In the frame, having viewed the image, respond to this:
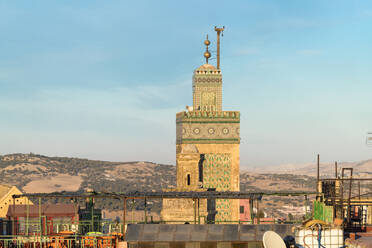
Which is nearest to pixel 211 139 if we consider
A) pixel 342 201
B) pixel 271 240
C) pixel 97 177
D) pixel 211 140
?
pixel 211 140

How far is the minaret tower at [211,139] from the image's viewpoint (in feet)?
186

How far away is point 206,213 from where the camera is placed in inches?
2018

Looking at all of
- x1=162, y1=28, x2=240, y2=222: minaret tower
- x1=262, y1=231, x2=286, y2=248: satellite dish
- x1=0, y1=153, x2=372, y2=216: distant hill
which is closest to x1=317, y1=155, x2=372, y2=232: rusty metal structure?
x1=262, y1=231, x2=286, y2=248: satellite dish

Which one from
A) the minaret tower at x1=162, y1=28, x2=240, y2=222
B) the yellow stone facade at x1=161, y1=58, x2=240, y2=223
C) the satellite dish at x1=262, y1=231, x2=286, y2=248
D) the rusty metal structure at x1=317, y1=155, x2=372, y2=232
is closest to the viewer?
the satellite dish at x1=262, y1=231, x2=286, y2=248

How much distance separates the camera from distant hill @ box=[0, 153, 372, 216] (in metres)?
121

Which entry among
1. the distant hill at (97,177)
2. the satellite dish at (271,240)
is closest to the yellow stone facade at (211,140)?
the satellite dish at (271,240)

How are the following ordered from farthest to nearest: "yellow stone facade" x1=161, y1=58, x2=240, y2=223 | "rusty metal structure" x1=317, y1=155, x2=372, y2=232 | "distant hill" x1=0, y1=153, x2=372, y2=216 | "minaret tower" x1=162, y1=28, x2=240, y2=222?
"distant hill" x1=0, y1=153, x2=372, y2=216 → "minaret tower" x1=162, y1=28, x2=240, y2=222 → "yellow stone facade" x1=161, y1=58, x2=240, y2=223 → "rusty metal structure" x1=317, y1=155, x2=372, y2=232

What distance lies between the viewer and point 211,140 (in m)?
58.2

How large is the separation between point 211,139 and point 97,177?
76.0 m

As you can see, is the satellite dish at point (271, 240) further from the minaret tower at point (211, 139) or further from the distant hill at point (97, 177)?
the distant hill at point (97, 177)

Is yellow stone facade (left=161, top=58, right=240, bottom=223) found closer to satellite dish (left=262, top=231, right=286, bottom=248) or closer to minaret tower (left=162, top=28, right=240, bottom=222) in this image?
minaret tower (left=162, top=28, right=240, bottom=222)

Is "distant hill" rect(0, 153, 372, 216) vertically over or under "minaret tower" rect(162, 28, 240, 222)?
under

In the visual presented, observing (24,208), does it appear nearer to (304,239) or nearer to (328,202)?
(328,202)

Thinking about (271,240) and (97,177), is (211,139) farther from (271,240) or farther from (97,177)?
(97,177)
